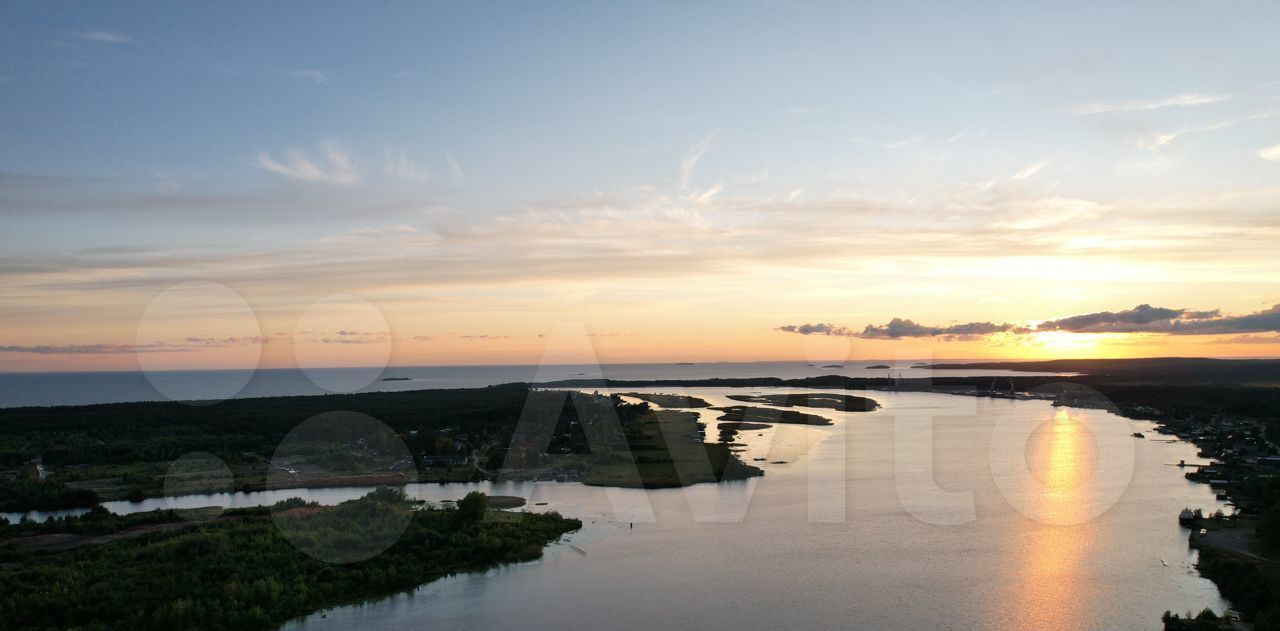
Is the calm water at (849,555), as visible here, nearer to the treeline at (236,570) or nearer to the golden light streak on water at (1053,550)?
the golden light streak on water at (1053,550)

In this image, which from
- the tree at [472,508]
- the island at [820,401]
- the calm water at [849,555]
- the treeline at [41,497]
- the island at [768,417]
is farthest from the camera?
the island at [820,401]

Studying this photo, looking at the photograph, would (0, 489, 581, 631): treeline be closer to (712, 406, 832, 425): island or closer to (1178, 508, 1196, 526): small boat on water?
(1178, 508, 1196, 526): small boat on water

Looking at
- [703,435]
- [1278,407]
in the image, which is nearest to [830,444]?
[703,435]

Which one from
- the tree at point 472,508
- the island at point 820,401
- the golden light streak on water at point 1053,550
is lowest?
the island at point 820,401

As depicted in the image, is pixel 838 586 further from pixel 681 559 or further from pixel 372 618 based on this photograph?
pixel 372 618

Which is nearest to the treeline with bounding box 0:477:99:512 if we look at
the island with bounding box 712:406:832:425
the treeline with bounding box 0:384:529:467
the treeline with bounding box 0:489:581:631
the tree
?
the treeline with bounding box 0:384:529:467

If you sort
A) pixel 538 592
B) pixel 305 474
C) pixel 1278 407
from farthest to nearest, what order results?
pixel 1278 407
pixel 305 474
pixel 538 592

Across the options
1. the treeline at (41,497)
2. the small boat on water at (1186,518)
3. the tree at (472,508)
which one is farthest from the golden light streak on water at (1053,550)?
the treeline at (41,497)

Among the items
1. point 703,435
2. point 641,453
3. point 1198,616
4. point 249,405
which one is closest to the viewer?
point 1198,616
